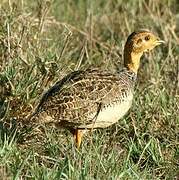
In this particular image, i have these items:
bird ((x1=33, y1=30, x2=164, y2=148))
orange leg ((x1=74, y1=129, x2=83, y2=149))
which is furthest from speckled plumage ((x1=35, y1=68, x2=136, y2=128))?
orange leg ((x1=74, y1=129, x2=83, y2=149))

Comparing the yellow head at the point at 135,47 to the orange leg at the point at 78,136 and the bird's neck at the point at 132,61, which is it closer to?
the bird's neck at the point at 132,61

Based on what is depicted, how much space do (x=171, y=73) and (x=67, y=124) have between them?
78.3 inches

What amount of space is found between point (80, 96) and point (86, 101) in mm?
62

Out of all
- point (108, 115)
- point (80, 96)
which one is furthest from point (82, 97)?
point (108, 115)

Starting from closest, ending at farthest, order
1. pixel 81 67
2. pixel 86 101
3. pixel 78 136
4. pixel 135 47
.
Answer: pixel 86 101, pixel 78 136, pixel 135 47, pixel 81 67

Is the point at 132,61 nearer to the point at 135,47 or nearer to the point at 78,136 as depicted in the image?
the point at 135,47

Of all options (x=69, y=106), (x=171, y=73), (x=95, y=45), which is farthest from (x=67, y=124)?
(x=95, y=45)

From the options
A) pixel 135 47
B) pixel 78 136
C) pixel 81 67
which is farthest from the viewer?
pixel 81 67

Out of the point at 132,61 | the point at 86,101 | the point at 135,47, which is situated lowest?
the point at 86,101

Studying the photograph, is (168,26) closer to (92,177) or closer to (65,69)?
(65,69)

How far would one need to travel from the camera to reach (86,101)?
18.5 feet

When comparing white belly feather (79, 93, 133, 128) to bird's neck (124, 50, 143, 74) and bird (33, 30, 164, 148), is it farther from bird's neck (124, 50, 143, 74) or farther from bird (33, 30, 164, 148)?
bird's neck (124, 50, 143, 74)

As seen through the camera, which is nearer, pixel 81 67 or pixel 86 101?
pixel 86 101

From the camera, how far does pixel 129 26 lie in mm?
8711
